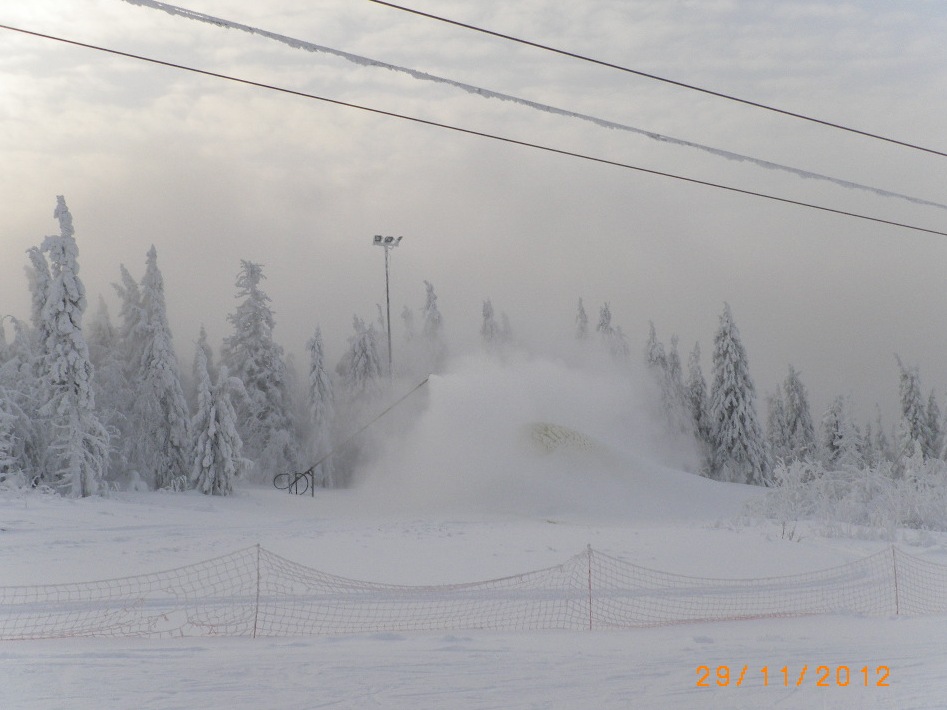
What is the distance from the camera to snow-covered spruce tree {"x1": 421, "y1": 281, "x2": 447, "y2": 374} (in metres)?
63.7

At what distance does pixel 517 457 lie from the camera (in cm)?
3369

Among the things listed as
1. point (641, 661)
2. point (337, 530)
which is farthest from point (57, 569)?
point (641, 661)

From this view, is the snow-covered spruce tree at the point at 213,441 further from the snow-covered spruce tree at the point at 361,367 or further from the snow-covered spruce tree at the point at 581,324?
the snow-covered spruce tree at the point at 581,324

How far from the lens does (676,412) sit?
58375mm

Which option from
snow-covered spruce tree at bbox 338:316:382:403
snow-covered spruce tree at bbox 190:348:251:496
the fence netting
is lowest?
the fence netting

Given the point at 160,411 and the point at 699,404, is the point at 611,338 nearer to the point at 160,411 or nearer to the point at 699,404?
the point at 699,404

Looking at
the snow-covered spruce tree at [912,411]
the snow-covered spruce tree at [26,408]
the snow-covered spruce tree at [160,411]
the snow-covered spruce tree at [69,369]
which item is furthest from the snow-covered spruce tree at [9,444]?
the snow-covered spruce tree at [912,411]

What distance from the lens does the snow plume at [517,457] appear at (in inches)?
1201

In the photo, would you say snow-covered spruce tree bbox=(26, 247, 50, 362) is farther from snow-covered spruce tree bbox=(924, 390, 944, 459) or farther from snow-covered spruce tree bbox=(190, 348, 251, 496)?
snow-covered spruce tree bbox=(924, 390, 944, 459)

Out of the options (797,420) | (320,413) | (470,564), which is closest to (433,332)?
(320,413)

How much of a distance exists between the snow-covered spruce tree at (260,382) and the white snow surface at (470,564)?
7115 mm

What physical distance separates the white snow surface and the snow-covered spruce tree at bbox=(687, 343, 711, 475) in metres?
19.3

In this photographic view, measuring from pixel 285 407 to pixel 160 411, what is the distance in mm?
9732

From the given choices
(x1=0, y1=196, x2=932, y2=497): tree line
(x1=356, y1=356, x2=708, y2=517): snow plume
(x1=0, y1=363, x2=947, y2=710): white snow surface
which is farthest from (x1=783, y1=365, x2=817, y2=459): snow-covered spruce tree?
(x1=0, y1=363, x2=947, y2=710): white snow surface
